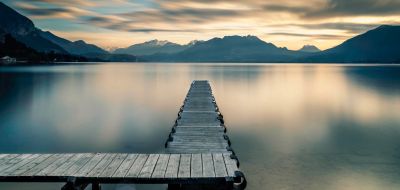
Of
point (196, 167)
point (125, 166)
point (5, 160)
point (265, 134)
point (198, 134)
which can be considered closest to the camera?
point (196, 167)

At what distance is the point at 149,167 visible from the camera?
10.5 metres

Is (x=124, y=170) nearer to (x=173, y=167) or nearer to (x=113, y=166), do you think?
(x=113, y=166)

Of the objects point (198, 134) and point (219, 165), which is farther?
point (198, 134)

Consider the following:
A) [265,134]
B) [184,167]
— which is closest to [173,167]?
[184,167]

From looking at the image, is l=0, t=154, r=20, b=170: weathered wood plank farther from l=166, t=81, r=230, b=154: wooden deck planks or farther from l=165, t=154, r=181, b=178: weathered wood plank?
l=166, t=81, r=230, b=154: wooden deck planks

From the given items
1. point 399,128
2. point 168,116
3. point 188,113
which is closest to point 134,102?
point 168,116

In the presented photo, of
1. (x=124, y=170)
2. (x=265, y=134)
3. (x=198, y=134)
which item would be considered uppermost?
(x=124, y=170)

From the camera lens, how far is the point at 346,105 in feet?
139

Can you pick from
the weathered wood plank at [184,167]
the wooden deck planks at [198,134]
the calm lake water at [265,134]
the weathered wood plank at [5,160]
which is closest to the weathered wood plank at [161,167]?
the weathered wood plank at [184,167]

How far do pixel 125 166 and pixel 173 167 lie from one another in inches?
57.3

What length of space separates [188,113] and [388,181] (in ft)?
42.6

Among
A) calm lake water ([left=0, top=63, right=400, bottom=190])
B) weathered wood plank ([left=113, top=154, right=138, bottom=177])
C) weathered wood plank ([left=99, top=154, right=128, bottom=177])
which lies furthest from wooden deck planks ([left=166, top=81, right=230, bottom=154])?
weathered wood plank ([left=99, top=154, right=128, bottom=177])

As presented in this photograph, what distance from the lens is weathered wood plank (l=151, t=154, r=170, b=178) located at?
32.5 ft

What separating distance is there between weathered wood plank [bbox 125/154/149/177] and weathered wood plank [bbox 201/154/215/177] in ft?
6.20
